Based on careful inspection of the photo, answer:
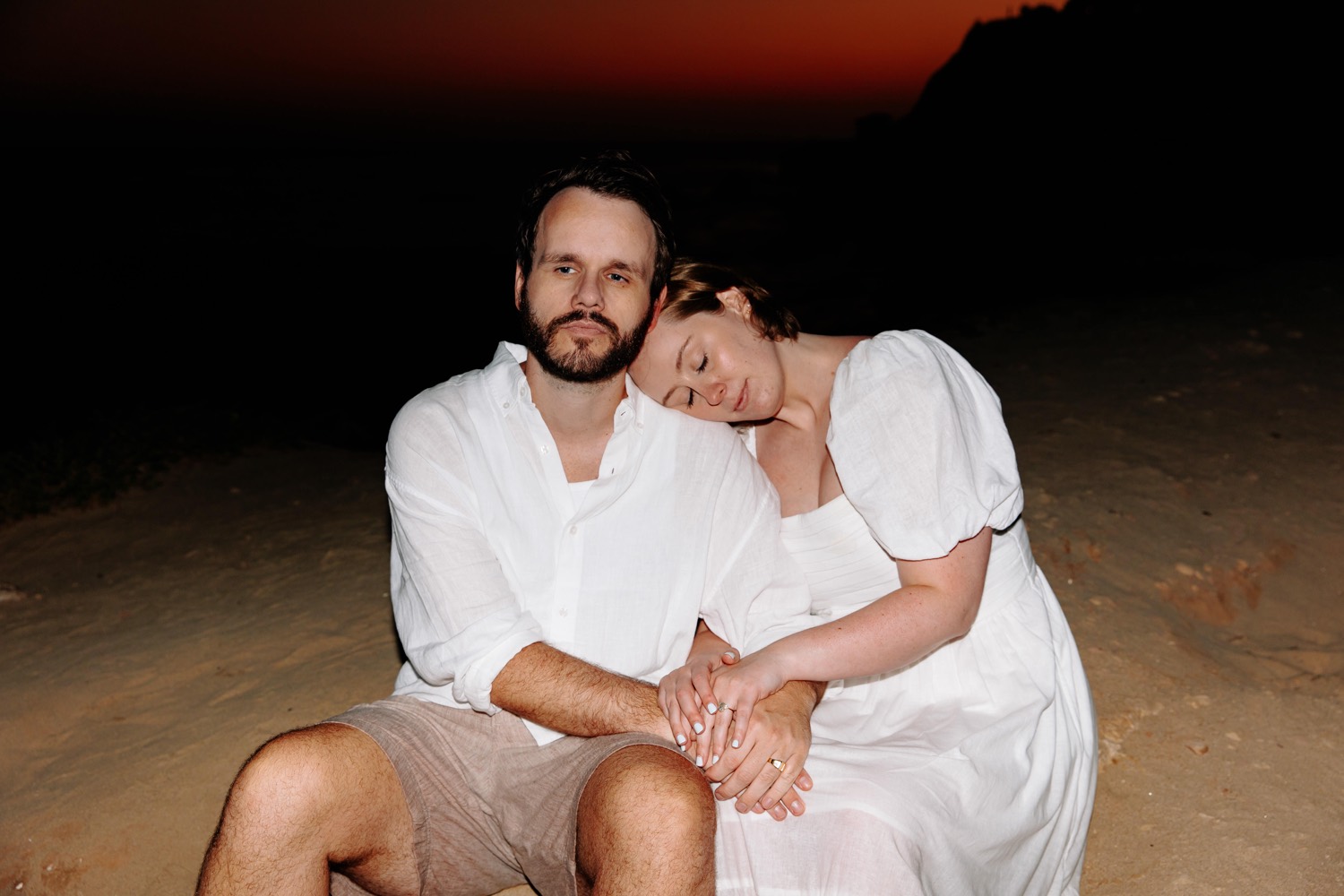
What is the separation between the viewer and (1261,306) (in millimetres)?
8367

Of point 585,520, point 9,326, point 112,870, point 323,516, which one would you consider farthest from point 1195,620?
point 9,326

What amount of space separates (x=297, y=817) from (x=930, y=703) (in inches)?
63.5

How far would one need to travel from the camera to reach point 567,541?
275 centimetres

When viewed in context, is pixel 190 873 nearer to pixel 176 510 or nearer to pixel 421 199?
pixel 176 510

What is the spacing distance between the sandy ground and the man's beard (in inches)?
70.9

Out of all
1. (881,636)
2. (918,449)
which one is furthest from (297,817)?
(918,449)

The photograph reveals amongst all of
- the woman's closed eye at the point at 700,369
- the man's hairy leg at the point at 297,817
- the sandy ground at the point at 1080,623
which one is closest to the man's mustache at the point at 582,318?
the woman's closed eye at the point at 700,369

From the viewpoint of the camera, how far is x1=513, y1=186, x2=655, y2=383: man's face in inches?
108

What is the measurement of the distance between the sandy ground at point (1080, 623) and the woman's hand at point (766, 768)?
1.24 meters

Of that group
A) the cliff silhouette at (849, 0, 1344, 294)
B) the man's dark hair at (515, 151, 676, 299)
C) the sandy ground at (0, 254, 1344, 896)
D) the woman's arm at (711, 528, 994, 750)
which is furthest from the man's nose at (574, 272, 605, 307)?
the cliff silhouette at (849, 0, 1344, 294)

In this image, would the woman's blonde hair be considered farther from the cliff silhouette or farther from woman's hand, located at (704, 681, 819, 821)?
the cliff silhouette

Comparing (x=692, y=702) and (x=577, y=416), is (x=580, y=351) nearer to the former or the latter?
(x=577, y=416)

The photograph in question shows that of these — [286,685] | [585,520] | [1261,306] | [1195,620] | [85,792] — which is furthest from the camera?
[1261,306]

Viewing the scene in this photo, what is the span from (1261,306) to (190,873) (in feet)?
29.1
